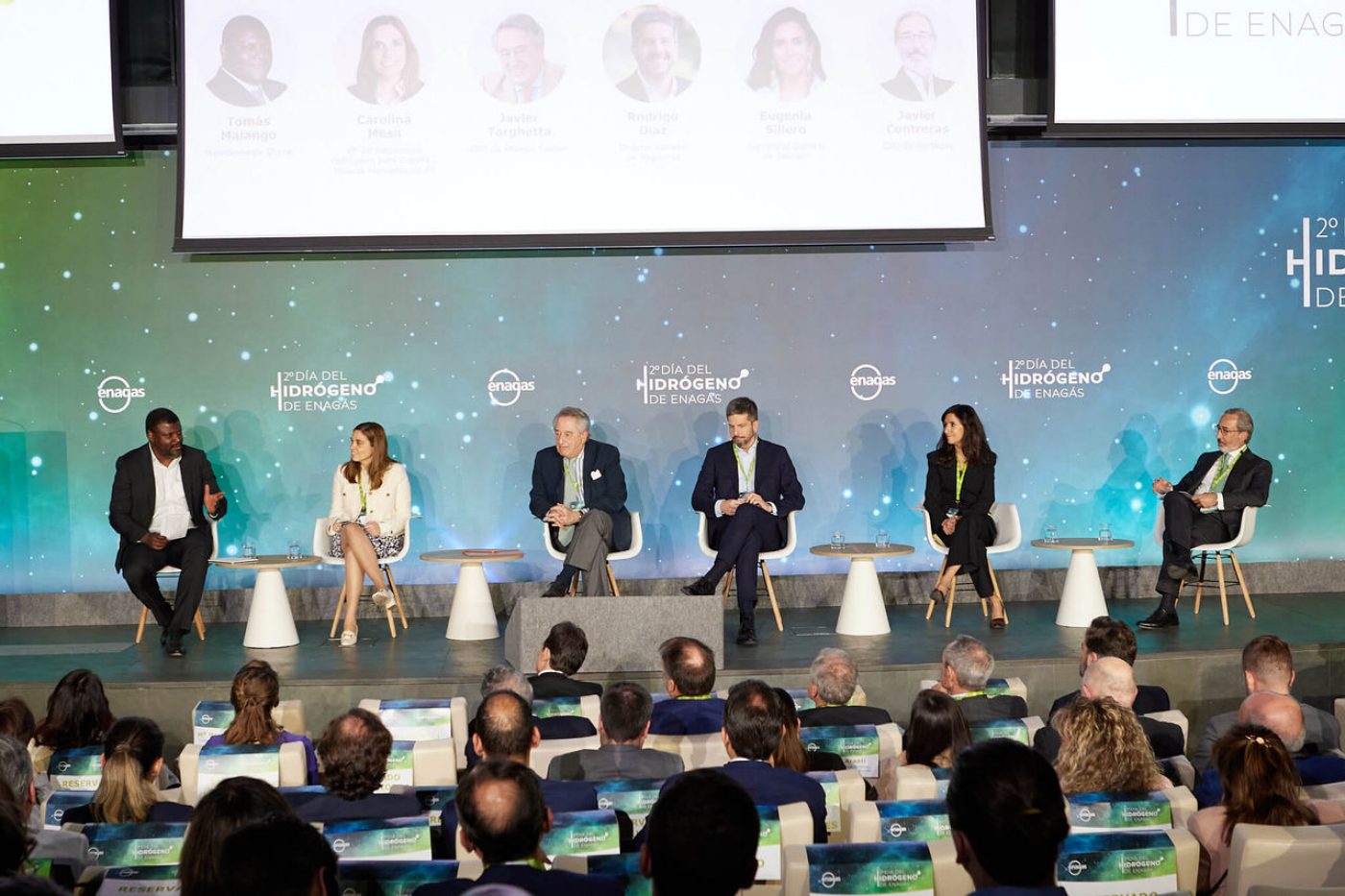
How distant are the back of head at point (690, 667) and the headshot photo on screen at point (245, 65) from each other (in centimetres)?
436

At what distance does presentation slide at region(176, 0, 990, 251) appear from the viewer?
24.5 ft

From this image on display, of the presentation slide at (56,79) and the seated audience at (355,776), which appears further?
the presentation slide at (56,79)

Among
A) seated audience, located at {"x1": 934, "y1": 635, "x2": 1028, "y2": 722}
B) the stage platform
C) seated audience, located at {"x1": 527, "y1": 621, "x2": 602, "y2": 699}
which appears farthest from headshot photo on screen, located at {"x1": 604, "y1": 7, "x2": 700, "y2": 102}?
seated audience, located at {"x1": 934, "y1": 635, "x2": 1028, "y2": 722}

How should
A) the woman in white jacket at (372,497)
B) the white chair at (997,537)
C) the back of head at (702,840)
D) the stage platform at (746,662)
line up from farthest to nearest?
1. the white chair at (997,537)
2. the woman in white jacket at (372,497)
3. the stage platform at (746,662)
4. the back of head at (702,840)

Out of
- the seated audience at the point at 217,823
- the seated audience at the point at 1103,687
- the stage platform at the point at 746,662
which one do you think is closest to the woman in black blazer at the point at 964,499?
the stage platform at the point at 746,662

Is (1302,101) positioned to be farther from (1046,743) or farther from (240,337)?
(240,337)

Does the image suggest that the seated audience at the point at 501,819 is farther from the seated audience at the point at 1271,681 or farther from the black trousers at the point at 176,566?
the black trousers at the point at 176,566

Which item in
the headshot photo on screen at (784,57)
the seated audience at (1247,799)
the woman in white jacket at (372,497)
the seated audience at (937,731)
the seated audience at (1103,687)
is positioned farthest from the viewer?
the headshot photo on screen at (784,57)

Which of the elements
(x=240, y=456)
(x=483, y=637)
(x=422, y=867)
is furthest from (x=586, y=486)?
(x=422, y=867)

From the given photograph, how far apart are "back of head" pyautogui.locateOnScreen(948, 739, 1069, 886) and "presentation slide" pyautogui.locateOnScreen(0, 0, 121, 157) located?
661 centimetres

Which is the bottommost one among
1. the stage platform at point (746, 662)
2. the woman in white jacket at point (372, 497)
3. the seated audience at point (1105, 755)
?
the stage platform at point (746, 662)

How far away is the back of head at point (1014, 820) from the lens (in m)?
2.14

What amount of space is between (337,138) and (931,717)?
5.02 meters

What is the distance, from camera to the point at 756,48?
24.9 ft
